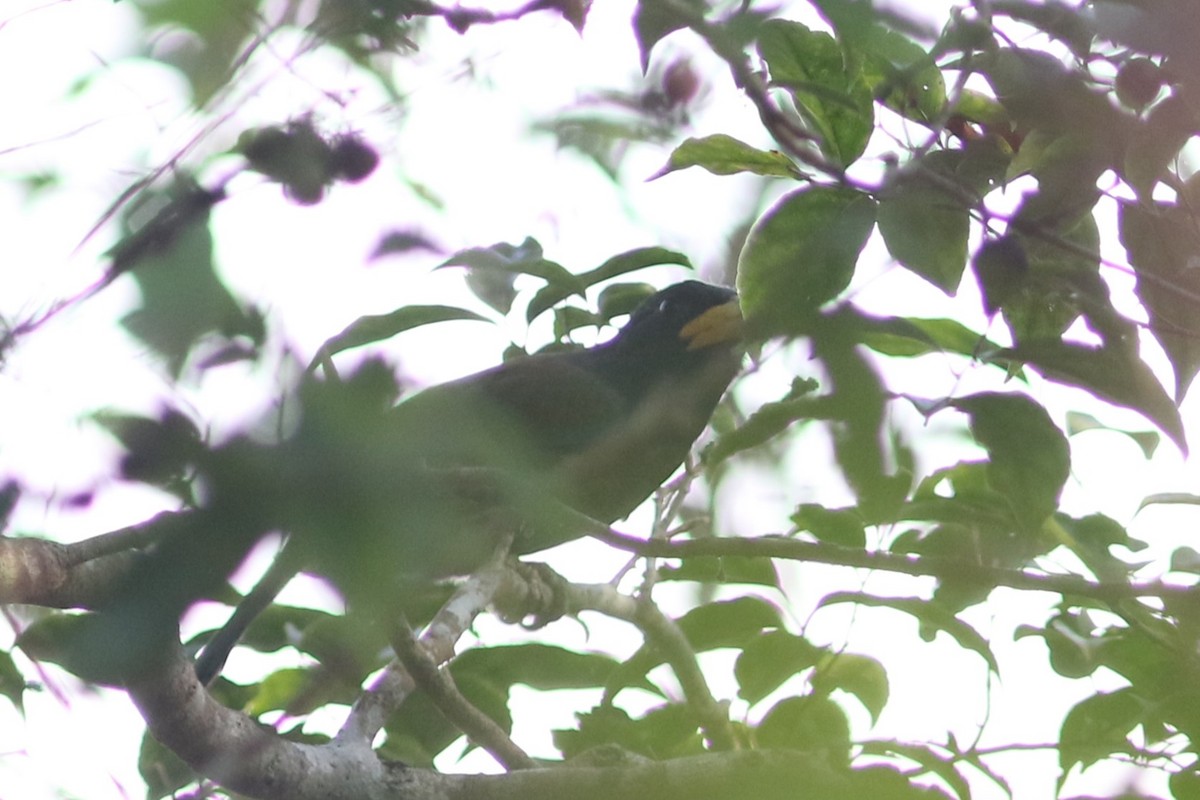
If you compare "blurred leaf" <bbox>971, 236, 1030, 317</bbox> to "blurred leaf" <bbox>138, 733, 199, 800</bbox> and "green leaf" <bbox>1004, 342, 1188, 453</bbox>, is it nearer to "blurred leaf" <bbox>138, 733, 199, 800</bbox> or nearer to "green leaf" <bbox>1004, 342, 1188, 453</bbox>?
"green leaf" <bbox>1004, 342, 1188, 453</bbox>

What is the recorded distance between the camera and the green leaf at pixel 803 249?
844 mm

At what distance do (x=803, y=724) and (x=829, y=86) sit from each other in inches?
31.6

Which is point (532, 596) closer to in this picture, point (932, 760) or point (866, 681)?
point (866, 681)

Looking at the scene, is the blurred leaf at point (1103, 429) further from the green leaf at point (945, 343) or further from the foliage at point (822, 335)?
the green leaf at point (945, 343)

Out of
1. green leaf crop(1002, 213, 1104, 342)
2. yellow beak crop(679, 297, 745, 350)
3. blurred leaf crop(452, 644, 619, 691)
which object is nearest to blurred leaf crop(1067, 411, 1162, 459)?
green leaf crop(1002, 213, 1104, 342)

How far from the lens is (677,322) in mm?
3408

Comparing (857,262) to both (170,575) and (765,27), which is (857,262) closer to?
(765,27)

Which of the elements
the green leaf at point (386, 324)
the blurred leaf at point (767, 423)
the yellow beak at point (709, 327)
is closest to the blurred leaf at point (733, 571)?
the blurred leaf at point (767, 423)

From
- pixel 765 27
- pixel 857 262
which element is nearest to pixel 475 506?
pixel 765 27

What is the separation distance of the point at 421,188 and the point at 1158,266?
0.86m

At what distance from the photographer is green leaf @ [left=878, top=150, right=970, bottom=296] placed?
45.7 inches

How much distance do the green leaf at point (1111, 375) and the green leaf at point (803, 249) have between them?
0.81 feet

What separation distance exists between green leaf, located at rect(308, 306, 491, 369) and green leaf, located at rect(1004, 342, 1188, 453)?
2.00 feet

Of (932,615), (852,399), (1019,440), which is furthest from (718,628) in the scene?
(852,399)
